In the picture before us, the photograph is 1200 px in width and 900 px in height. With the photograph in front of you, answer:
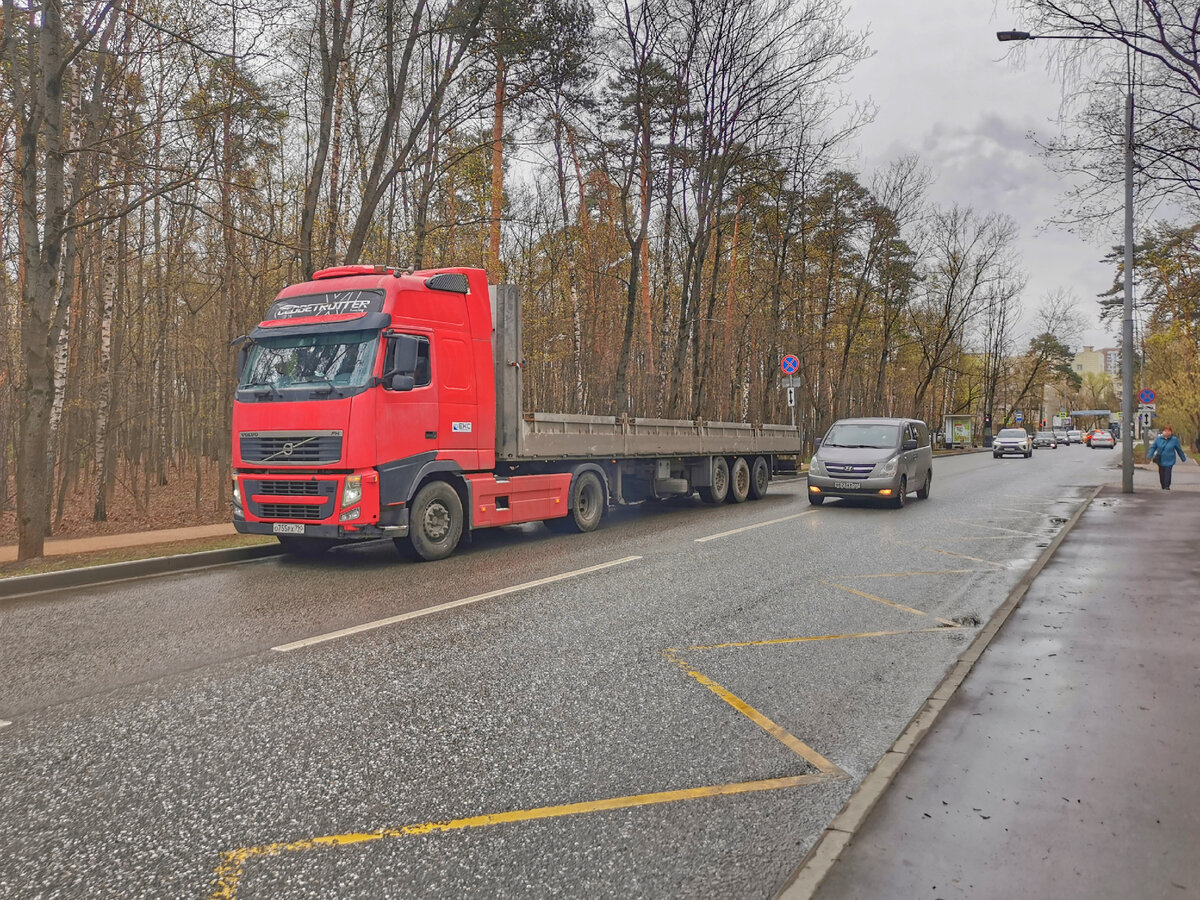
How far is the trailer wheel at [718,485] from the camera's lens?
16.5 metres

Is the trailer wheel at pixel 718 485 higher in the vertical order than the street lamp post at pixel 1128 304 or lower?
lower

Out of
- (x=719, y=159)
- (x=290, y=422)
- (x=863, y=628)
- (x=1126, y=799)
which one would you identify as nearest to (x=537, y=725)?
(x=1126, y=799)

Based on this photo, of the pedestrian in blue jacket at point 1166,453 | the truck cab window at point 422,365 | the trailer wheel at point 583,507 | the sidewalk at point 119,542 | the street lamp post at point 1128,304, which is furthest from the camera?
the pedestrian in blue jacket at point 1166,453

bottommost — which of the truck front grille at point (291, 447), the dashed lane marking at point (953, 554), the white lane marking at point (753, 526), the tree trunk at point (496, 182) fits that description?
the dashed lane marking at point (953, 554)

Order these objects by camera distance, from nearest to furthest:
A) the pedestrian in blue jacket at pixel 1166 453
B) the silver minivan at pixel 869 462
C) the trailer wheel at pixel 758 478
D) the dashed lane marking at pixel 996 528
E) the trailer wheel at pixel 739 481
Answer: the dashed lane marking at pixel 996 528 < the silver minivan at pixel 869 462 < the trailer wheel at pixel 739 481 < the trailer wheel at pixel 758 478 < the pedestrian in blue jacket at pixel 1166 453

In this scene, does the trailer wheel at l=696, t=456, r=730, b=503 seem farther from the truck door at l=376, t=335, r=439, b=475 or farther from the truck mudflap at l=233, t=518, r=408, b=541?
the truck mudflap at l=233, t=518, r=408, b=541

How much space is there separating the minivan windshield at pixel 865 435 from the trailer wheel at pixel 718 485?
2.20 meters

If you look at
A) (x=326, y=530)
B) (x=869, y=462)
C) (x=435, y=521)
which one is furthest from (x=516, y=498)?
(x=869, y=462)

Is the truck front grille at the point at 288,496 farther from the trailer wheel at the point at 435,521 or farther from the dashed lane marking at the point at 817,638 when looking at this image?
the dashed lane marking at the point at 817,638

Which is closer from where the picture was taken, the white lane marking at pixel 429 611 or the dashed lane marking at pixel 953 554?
the white lane marking at pixel 429 611

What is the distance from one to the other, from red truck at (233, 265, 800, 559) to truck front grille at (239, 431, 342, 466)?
16mm

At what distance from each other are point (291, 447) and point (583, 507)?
505 centimetres

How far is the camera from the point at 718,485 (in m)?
16.8

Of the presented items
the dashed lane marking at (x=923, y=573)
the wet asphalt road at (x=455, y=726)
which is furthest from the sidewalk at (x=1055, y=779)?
the dashed lane marking at (x=923, y=573)
